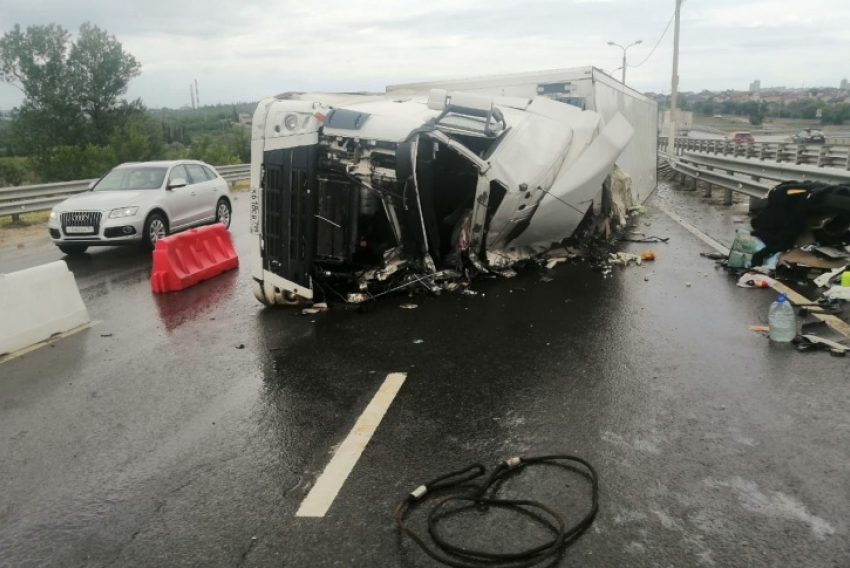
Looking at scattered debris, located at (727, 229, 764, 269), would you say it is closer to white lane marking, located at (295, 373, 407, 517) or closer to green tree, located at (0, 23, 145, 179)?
white lane marking, located at (295, 373, 407, 517)

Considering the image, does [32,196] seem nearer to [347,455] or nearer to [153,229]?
[153,229]

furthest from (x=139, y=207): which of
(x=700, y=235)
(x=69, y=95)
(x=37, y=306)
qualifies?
(x=69, y=95)

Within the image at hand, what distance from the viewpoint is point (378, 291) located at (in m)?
8.15

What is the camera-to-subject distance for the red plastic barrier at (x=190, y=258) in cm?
902

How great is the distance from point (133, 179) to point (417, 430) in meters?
10.8

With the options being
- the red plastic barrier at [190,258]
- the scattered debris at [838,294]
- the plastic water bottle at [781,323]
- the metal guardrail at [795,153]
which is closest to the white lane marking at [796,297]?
the scattered debris at [838,294]

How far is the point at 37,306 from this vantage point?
693 cm

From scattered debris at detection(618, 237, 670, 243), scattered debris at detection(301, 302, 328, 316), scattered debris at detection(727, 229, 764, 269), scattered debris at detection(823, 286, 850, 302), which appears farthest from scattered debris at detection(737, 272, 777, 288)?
scattered debris at detection(301, 302, 328, 316)

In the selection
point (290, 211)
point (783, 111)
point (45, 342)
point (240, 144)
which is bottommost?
point (45, 342)

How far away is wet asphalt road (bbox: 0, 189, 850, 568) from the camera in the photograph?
3.12 metres

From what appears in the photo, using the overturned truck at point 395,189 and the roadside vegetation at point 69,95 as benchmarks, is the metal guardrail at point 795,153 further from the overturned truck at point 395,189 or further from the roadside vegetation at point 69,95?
the roadside vegetation at point 69,95

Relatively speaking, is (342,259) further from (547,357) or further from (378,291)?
(547,357)

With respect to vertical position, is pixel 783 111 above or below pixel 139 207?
above

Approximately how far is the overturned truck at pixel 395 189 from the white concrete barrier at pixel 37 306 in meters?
1.94
